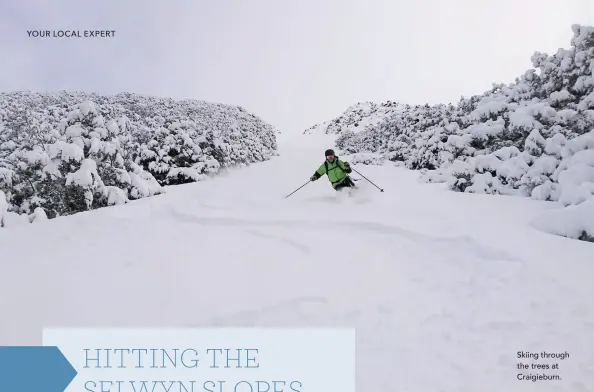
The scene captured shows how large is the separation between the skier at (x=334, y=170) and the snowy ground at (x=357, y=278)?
0.33 ft

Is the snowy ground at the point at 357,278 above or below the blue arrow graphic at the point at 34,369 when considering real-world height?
above

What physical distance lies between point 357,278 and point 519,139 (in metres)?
1.91

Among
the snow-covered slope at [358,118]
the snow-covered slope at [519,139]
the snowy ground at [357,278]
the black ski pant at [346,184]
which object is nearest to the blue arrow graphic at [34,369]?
the snowy ground at [357,278]

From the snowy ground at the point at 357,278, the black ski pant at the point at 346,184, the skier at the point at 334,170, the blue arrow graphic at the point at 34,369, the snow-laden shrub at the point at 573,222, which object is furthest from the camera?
the skier at the point at 334,170

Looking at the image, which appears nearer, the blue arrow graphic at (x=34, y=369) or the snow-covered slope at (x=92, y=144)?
the blue arrow graphic at (x=34, y=369)

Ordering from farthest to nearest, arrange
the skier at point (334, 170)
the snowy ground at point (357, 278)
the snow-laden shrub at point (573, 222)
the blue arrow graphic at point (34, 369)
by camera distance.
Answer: the skier at point (334, 170), the snow-laden shrub at point (573, 222), the blue arrow graphic at point (34, 369), the snowy ground at point (357, 278)

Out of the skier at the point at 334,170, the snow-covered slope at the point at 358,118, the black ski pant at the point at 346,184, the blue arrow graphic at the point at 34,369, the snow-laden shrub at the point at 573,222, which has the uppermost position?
the snow-covered slope at the point at 358,118

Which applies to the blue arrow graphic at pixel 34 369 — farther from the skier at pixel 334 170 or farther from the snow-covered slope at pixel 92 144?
the skier at pixel 334 170

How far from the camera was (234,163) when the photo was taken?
3150 mm

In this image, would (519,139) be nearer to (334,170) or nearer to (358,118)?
(358,118)

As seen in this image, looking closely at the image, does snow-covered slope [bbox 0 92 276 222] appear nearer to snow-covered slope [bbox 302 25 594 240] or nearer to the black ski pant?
the black ski pant

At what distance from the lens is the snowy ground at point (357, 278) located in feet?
5.37

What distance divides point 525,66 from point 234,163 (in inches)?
83.4

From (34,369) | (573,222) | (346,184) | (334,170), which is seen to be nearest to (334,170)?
(334,170)
